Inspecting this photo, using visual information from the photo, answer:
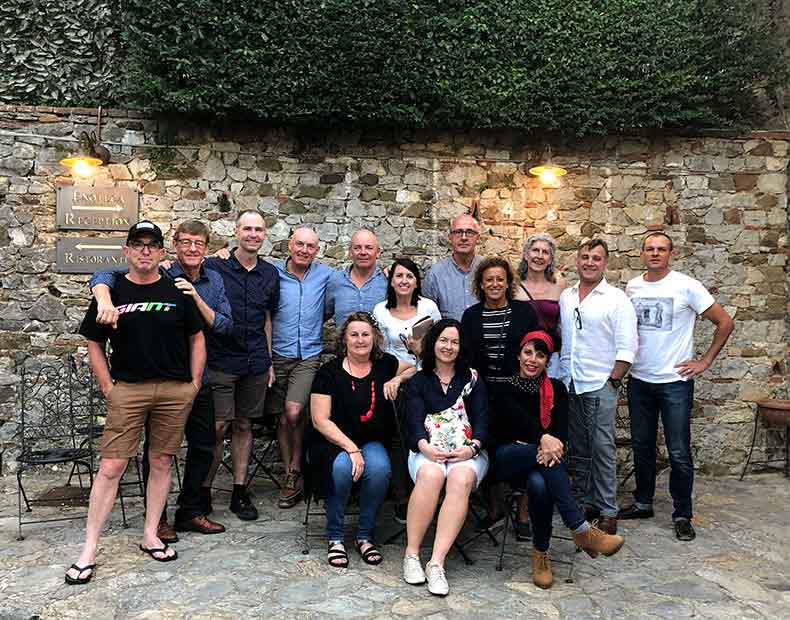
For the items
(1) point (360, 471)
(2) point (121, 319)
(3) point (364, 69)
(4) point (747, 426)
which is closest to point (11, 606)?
(2) point (121, 319)

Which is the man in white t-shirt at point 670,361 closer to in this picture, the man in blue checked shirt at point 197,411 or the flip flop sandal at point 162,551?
the man in blue checked shirt at point 197,411

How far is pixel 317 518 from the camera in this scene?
4.13 meters

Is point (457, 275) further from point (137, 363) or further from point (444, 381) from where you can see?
point (137, 363)

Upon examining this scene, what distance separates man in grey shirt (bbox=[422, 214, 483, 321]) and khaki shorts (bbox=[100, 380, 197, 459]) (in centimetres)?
178

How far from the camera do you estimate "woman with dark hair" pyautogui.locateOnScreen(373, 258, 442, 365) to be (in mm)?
3977

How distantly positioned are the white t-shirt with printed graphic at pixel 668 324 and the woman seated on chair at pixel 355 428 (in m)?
1.58

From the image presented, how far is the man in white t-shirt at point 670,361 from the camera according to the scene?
403cm

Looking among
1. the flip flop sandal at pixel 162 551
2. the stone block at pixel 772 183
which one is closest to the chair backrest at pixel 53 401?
the flip flop sandal at pixel 162 551

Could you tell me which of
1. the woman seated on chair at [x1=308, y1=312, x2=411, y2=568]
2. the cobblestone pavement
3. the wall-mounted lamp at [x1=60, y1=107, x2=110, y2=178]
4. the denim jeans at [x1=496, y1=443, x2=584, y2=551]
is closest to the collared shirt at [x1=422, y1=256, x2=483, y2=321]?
the woman seated on chair at [x1=308, y1=312, x2=411, y2=568]

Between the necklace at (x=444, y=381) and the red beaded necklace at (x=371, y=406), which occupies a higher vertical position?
the necklace at (x=444, y=381)

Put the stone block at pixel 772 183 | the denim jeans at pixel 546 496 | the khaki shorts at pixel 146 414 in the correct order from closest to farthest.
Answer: the denim jeans at pixel 546 496 < the khaki shorts at pixel 146 414 < the stone block at pixel 772 183

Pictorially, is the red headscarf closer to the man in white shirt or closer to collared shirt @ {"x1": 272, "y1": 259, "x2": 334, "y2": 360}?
the man in white shirt

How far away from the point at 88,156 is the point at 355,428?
313cm

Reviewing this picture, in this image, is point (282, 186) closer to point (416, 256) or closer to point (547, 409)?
point (416, 256)
